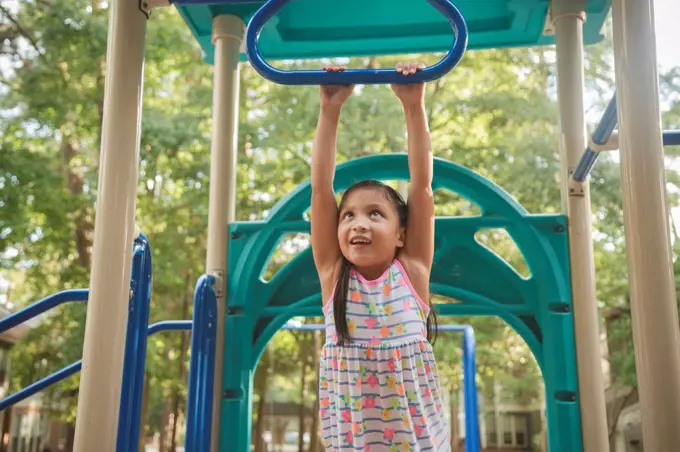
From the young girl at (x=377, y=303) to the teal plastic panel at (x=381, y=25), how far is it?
56.8 inches

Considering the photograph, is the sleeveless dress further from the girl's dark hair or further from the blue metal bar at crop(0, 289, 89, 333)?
the blue metal bar at crop(0, 289, 89, 333)

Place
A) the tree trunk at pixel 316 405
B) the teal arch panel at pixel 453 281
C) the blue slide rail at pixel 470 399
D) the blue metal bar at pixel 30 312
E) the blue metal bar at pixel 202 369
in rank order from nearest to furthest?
the blue metal bar at pixel 30 312, the blue metal bar at pixel 202 369, the teal arch panel at pixel 453 281, the blue slide rail at pixel 470 399, the tree trunk at pixel 316 405

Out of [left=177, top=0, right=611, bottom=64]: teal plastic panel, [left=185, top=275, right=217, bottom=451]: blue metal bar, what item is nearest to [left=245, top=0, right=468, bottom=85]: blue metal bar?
[left=185, top=275, right=217, bottom=451]: blue metal bar

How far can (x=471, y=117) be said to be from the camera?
845 cm

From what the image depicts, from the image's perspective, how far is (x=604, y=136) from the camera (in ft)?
7.74

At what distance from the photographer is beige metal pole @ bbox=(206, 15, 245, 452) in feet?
9.70

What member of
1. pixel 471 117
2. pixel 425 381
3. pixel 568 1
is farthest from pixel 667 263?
pixel 471 117

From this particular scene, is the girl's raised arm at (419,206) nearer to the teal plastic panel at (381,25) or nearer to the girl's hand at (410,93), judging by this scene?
the girl's hand at (410,93)

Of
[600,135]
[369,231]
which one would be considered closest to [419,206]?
[369,231]

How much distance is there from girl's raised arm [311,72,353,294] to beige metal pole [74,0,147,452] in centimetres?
50

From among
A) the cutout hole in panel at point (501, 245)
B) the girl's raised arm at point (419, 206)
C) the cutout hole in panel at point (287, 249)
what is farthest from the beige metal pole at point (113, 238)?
the cutout hole in panel at point (287, 249)

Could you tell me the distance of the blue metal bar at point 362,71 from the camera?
160 cm

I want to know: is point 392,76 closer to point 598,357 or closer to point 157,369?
point 598,357

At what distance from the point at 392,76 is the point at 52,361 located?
8.32 m
